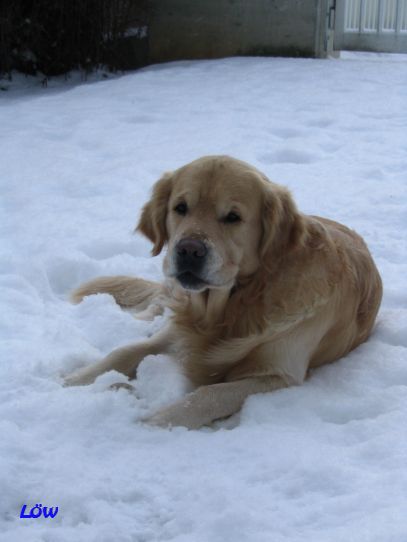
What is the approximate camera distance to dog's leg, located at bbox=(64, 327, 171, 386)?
3395 mm

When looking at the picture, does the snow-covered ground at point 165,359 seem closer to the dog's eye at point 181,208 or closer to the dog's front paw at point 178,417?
the dog's front paw at point 178,417

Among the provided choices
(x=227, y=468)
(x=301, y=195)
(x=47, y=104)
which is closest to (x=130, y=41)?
(x=47, y=104)

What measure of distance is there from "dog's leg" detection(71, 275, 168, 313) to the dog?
1.96ft

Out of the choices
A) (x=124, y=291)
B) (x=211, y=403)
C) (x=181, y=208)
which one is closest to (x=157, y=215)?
(x=181, y=208)

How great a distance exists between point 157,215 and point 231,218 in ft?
1.61

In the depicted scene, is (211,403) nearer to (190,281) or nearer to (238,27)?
(190,281)

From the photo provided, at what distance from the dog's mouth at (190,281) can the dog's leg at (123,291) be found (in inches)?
40.7

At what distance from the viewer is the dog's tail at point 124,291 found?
4.20 metres

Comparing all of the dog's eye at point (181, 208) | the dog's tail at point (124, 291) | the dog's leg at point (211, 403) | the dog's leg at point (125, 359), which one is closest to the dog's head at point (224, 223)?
the dog's eye at point (181, 208)

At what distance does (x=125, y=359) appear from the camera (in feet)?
11.4

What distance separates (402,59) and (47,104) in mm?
4812

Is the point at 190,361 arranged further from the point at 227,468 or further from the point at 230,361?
the point at 227,468

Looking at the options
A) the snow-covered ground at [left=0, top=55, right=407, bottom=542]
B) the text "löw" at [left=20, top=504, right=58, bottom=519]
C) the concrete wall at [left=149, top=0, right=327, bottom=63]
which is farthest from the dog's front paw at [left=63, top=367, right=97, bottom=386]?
the concrete wall at [left=149, top=0, right=327, bottom=63]

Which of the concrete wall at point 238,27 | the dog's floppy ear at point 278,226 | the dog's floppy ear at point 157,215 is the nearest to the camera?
the dog's floppy ear at point 278,226
